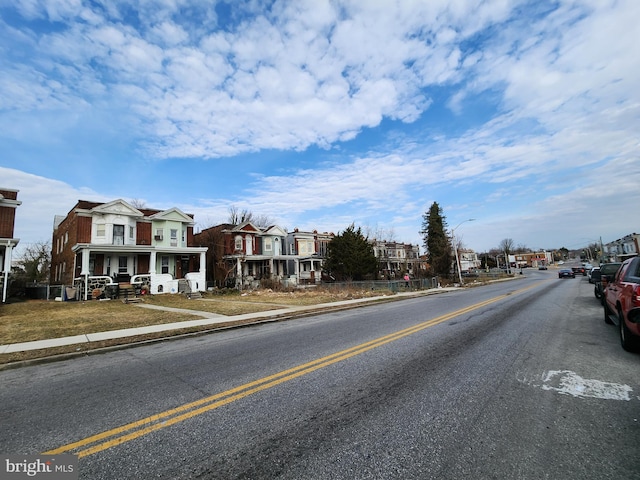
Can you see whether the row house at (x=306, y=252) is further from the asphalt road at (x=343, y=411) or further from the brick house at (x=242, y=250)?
the asphalt road at (x=343, y=411)

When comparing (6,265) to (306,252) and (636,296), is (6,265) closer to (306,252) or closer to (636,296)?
(636,296)

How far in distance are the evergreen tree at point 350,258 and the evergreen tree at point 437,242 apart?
1603 centimetres

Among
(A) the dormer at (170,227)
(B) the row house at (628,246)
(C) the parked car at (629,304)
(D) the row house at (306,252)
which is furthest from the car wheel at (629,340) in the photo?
(B) the row house at (628,246)

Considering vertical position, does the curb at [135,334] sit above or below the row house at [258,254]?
below

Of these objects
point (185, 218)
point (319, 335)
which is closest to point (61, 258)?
point (185, 218)

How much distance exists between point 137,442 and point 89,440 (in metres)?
0.56

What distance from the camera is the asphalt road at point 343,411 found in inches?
107

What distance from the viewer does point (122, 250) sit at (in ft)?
84.2

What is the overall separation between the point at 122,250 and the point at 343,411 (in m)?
27.5

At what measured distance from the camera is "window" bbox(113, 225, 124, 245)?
27234 mm

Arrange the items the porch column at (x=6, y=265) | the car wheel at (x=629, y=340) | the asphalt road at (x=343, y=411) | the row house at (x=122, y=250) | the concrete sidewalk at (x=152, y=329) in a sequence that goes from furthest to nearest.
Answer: the row house at (x=122, y=250), the porch column at (x=6, y=265), the concrete sidewalk at (x=152, y=329), the car wheel at (x=629, y=340), the asphalt road at (x=343, y=411)

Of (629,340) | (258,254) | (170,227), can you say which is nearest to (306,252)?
(258,254)

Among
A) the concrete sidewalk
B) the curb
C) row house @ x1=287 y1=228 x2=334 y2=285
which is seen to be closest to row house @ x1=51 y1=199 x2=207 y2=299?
the concrete sidewalk

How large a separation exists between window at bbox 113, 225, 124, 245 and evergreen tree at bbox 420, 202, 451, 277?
41.2m
